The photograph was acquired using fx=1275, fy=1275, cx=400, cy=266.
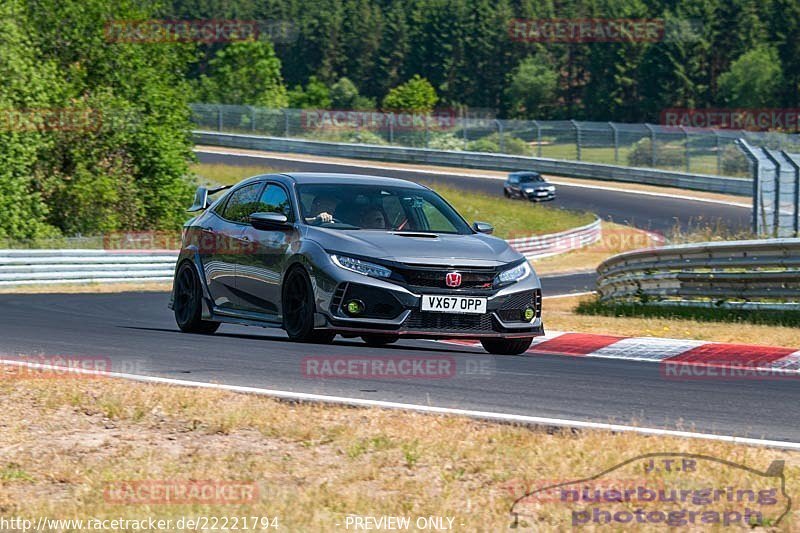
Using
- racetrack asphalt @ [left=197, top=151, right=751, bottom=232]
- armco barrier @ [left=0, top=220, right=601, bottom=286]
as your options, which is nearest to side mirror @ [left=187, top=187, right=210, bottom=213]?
armco barrier @ [left=0, top=220, right=601, bottom=286]

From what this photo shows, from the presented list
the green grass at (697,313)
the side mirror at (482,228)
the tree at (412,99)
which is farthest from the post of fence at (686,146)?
the tree at (412,99)

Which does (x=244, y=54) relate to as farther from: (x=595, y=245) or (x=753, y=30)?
(x=595, y=245)

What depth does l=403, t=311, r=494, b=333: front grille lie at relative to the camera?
10.1m

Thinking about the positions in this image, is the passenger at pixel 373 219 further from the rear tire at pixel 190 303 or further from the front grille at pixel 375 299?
the rear tire at pixel 190 303

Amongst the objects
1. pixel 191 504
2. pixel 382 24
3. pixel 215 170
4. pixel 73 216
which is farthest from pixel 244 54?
pixel 191 504

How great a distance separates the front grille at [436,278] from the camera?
33.3ft

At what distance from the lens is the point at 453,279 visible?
10.3 meters

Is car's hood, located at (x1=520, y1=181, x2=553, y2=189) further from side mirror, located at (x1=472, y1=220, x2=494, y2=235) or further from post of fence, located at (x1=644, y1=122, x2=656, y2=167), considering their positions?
side mirror, located at (x1=472, y1=220, x2=494, y2=235)

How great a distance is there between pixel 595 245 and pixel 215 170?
66.4 ft

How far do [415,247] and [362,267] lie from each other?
49 cm

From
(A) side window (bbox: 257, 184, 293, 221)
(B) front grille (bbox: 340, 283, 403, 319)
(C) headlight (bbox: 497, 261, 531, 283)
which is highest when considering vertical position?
(A) side window (bbox: 257, 184, 293, 221)

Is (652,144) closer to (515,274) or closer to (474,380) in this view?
(515,274)

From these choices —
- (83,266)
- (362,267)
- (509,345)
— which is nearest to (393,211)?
(362,267)

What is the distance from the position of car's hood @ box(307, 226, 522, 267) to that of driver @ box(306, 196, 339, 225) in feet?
0.75
